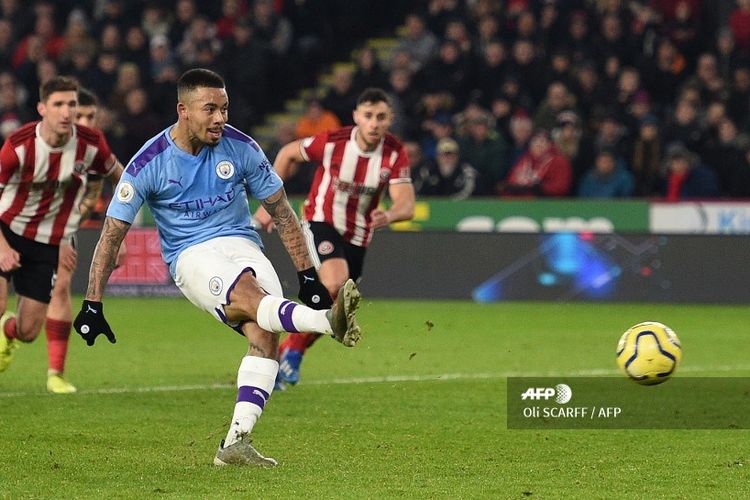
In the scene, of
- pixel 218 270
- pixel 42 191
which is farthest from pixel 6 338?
pixel 218 270

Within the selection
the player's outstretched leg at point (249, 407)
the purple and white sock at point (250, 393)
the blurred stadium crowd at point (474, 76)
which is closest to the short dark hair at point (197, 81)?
the player's outstretched leg at point (249, 407)

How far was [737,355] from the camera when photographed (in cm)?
1210

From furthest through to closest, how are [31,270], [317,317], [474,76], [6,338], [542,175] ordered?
1. [474,76]
2. [542,175]
3. [6,338]
4. [31,270]
5. [317,317]

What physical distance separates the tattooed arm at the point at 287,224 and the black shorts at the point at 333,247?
3151 mm

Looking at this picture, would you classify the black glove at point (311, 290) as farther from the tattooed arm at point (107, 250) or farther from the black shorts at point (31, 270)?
the black shorts at point (31, 270)

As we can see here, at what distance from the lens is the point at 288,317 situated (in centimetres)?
664

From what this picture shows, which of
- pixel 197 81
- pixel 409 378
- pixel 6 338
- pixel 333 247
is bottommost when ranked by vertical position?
pixel 6 338

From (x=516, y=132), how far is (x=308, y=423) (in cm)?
1066

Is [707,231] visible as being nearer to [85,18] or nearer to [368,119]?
[368,119]

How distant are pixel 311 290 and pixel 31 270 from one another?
330cm

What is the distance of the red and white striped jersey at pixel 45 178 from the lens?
9.40m

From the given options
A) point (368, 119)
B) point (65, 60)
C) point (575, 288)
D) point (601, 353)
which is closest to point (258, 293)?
point (368, 119)

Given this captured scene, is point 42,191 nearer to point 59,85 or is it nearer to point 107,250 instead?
point 59,85

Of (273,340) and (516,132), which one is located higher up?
(516,132)
